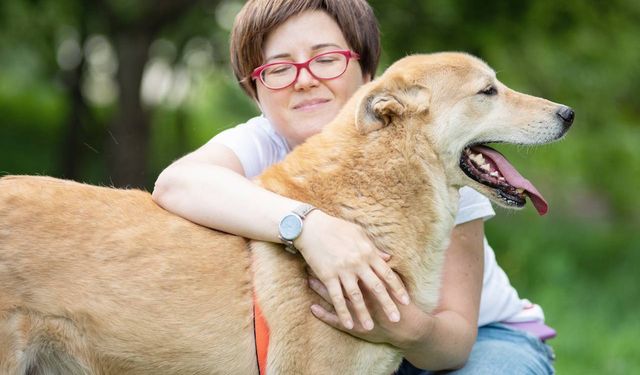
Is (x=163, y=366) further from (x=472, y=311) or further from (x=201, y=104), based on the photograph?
(x=201, y=104)

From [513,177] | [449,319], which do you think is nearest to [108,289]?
[449,319]

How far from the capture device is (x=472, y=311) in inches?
142

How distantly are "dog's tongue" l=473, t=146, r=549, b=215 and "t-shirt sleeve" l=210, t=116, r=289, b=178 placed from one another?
0.96m

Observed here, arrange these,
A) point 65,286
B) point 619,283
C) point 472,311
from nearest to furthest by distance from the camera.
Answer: point 65,286 < point 472,311 < point 619,283

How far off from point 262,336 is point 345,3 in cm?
162

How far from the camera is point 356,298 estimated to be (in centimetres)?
308

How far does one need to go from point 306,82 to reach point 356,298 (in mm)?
1099

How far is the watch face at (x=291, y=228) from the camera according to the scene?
312 cm

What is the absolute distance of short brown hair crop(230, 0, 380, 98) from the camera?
3.80 meters

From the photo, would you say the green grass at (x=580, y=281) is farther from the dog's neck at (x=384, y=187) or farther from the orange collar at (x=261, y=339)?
the orange collar at (x=261, y=339)

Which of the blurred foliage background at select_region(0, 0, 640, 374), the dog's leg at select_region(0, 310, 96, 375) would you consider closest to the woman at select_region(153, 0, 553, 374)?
the dog's leg at select_region(0, 310, 96, 375)

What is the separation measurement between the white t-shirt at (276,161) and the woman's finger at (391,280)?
68 centimetres

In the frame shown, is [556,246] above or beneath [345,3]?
beneath

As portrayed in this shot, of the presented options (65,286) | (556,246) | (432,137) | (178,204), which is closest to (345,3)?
(432,137)
